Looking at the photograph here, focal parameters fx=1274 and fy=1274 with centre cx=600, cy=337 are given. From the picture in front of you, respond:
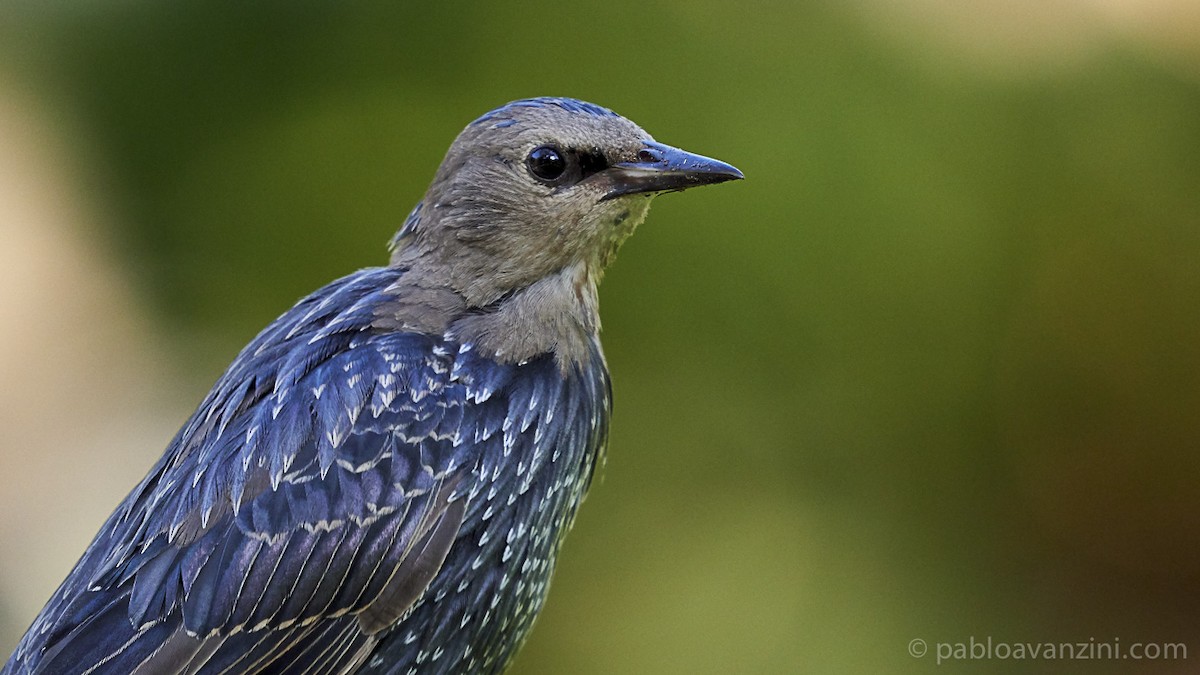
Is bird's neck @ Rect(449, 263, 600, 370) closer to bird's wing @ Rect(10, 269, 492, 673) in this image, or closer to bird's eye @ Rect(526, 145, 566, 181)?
bird's wing @ Rect(10, 269, 492, 673)

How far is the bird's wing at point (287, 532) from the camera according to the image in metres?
2.89

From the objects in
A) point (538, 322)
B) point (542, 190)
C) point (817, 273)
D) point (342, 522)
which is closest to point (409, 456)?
point (342, 522)

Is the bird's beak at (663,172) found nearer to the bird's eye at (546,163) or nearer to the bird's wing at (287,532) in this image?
the bird's eye at (546,163)

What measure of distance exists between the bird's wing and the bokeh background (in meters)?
2.19

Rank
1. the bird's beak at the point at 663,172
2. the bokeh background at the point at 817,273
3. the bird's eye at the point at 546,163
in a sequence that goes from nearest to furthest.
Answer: the bird's beak at the point at 663,172 → the bird's eye at the point at 546,163 → the bokeh background at the point at 817,273

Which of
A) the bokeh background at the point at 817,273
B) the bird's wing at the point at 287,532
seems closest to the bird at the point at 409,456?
the bird's wing at the point at 287,532

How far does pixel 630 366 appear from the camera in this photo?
17.2 feet

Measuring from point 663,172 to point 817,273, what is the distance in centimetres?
218

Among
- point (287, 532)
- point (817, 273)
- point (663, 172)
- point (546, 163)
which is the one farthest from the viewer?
point (817, 273)

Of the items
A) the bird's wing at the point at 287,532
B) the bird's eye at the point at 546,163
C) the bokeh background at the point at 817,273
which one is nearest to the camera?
the bird's wing at the point at 287,532

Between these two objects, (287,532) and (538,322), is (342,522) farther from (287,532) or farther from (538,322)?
(538,322)

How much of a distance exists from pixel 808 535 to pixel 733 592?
388 millimetres

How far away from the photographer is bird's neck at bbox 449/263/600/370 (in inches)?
128

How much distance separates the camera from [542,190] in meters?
3.28
